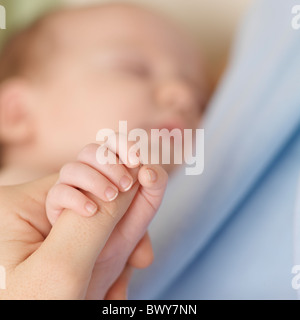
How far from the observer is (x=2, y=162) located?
3.71 ft

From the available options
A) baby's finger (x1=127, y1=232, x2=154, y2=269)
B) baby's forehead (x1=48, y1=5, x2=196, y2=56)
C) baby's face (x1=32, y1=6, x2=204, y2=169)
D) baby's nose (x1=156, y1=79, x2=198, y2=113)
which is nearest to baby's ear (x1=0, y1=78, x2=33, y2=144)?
baby's face (x1=32, y1=6, x2=204, y2=169)

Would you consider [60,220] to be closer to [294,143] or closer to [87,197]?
[87,197]

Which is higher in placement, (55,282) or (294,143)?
(294,143)

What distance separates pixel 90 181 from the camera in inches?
22.2

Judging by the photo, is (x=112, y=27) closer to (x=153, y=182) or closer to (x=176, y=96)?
(x=176, y=96)

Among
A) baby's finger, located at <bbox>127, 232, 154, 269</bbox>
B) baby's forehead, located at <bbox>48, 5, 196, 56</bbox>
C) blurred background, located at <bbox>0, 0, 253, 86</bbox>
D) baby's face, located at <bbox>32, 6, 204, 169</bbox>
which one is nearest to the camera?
baby's finger, located at <bbox>127, 232, 154, 269</bbox>

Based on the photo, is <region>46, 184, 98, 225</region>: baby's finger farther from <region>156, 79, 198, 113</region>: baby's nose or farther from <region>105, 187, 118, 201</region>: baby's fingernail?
<region>156, 79, 198, 113</region>: baby's nose

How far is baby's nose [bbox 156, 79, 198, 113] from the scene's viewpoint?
1112mm

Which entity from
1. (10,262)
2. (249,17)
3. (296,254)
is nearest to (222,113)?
(249,17)

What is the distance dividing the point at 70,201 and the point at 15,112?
675mm

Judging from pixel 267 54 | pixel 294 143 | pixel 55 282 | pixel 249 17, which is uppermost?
pixel 249 17

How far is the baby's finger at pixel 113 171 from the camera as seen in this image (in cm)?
57

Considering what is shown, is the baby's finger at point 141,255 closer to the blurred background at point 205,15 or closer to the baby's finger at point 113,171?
the baby's finger at point 113,171

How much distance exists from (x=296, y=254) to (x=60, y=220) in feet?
0.95
